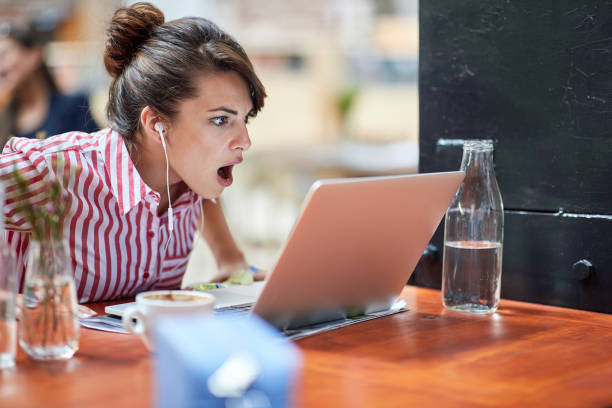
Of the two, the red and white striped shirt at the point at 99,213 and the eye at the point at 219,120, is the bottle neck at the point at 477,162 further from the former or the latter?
the red and white striped shirt at the point at 99,213

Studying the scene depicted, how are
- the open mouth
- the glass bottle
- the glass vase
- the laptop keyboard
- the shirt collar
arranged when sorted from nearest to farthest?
the glass vase < the laptop keyboard < the glass bottle < the shirt collar < the open mouth

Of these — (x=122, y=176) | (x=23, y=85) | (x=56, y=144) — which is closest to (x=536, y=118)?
(x=122, y=176)

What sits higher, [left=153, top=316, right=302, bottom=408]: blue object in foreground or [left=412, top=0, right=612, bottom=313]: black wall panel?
[left=412, top=0, right=612, bottom=313]: black wall panel

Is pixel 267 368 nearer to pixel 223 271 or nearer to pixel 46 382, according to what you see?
pixel 46 382

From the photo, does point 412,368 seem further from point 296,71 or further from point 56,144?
point 296,71

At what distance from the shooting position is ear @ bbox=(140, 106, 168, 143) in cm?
148

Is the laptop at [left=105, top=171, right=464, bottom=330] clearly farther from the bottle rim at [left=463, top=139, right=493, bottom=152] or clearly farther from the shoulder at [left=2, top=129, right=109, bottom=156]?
the shoulder at [left=2, top=129, right=109, bottom=156]

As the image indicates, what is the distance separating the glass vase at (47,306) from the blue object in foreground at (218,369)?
11.1 inches

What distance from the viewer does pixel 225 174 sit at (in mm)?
1554

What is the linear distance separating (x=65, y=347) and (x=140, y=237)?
56 centimetres

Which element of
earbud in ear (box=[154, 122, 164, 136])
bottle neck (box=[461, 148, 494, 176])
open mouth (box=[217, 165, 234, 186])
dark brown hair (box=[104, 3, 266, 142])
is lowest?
open mouth (box=[217, 165, 234, 186])

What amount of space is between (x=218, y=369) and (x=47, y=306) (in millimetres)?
366

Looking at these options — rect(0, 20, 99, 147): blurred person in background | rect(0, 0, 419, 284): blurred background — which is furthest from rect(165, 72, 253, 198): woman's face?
rect(0, 0, 419, 284): blurred background

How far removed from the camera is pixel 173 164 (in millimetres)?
1509
